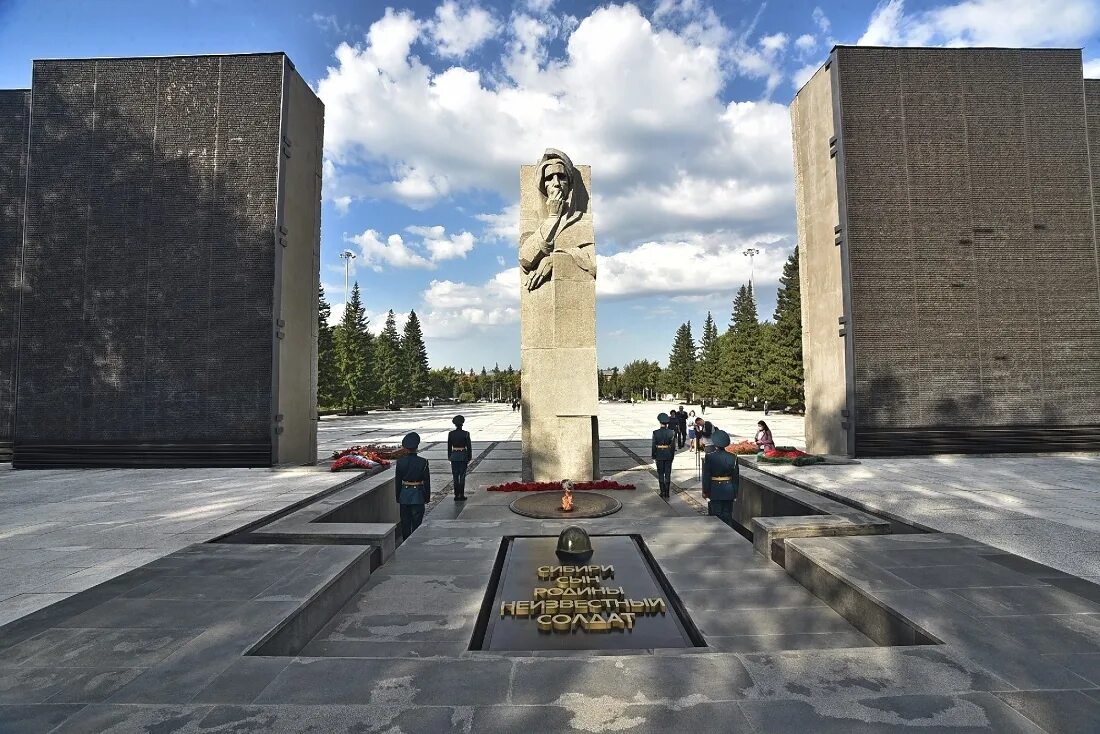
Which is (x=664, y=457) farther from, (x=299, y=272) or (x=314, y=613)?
(x=299, y=272)

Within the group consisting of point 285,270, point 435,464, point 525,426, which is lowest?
point 435,464

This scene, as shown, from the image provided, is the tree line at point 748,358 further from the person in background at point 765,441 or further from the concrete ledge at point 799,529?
the concrete ledge at point 799,529

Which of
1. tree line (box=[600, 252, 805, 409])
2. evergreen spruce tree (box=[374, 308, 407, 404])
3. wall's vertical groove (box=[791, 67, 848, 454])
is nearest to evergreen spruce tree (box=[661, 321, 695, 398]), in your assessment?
tree line (box=[600, 252, 805, 409])

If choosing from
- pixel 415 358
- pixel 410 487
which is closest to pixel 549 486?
pixel 410 487

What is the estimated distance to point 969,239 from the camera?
52.4 ft

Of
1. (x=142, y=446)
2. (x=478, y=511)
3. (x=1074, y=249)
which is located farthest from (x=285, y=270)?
(x=1074, y=249)

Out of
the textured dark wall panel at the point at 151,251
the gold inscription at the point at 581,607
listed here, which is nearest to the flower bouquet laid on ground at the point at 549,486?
the gold inscription at the point at 581,607

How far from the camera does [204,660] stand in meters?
3.54

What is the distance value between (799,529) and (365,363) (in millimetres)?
50176

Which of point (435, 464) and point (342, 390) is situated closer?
point (435, 464)

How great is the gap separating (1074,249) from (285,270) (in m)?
24.4

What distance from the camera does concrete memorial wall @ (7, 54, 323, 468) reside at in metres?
14.8

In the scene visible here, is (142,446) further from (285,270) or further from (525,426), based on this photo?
(525,426)

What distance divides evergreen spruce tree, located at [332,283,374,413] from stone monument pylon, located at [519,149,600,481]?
39.6 metres
